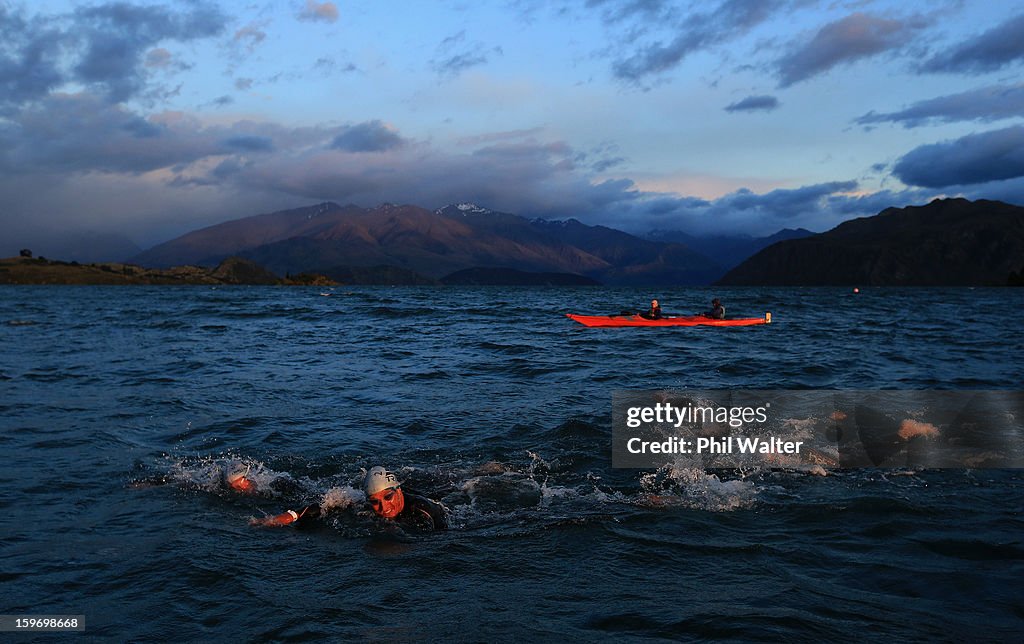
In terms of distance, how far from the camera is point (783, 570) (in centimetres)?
690

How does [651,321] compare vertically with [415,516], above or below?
above

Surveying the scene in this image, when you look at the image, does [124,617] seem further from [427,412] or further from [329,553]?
[427,412]

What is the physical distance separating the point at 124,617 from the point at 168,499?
3.82 m

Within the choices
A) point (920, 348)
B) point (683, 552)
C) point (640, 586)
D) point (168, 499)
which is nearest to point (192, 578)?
point (168, 499)

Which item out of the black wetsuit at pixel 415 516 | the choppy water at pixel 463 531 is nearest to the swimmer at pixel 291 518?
the black wetsuit at pixel 415 516

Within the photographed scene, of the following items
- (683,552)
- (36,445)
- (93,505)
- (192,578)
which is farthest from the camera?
(36,445)

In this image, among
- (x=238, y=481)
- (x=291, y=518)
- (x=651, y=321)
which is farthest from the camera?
(x=651, y=321)

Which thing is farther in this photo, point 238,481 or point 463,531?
point 238,481

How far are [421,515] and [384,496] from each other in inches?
21.5

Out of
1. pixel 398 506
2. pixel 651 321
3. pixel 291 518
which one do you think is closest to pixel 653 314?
pixel 651 321

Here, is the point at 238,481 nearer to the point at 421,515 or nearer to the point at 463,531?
the point at 421,515

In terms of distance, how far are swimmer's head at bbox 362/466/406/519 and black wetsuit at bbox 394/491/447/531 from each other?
0.09m

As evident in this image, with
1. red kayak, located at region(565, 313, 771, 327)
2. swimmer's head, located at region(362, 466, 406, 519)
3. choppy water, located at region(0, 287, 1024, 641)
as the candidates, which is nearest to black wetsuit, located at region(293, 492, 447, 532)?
swimmer's head, located at region(362, 466, 406, 519)

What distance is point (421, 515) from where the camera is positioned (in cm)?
855
